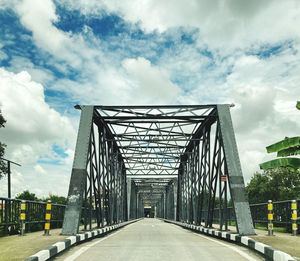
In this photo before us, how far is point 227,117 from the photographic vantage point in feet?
47.9

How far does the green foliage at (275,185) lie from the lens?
139 ft

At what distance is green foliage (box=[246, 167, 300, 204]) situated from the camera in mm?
42237

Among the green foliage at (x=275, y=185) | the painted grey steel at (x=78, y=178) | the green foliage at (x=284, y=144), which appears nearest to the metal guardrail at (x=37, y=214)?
the painted grey steel at (x=78, y=178)

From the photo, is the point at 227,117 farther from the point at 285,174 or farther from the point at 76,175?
the point at 285,174

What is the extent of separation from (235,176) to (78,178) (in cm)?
588

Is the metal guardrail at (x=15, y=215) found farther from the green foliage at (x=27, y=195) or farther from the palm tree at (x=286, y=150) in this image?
the palm tree at (x=286, y=150)

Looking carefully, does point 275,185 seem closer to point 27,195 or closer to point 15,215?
point 27,195

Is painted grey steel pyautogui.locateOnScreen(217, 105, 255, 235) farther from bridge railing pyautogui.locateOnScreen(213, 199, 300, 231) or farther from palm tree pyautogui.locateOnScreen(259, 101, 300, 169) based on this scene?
palm tree pyautogui.locateOnScreen(259, 101, 300, 169)

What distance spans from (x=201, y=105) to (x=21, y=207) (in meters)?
9.39

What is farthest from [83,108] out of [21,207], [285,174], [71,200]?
[285,174]

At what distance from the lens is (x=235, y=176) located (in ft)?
42.0

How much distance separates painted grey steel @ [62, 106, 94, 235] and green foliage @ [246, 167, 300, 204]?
105ft

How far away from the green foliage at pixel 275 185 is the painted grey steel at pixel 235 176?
1129 inches

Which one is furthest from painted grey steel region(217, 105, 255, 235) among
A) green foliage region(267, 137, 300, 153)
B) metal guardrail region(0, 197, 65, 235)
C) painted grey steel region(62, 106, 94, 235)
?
metal guardrail region(0, 197, 65, 235)
